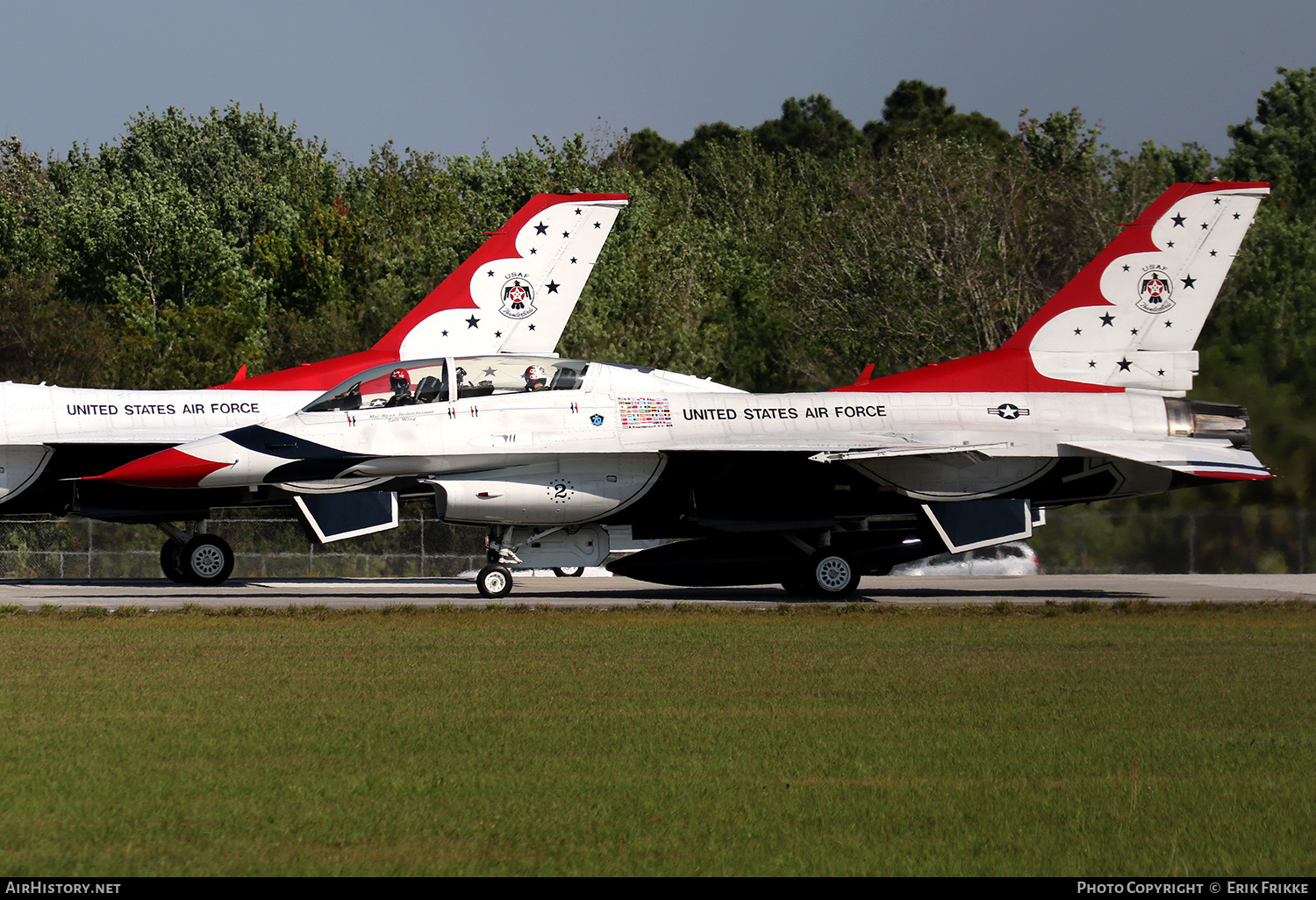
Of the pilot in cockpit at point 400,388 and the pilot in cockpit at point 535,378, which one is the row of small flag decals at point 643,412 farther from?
the pilot in cockpit at point 400,388

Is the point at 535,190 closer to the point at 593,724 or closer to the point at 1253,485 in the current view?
the point at 1253,485

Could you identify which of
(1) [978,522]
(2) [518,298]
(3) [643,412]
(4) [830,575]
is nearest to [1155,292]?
(1) [978,522]

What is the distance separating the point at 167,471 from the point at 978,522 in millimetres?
10677

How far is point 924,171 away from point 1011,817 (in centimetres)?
3511

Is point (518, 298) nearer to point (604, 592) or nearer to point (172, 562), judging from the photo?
point (604, 592)

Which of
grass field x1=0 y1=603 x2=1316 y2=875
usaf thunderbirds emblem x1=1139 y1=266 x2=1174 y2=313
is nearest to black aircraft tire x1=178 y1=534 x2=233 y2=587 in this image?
grass field x1=0 y1=603 x2=1316 y2=875

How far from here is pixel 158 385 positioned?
3750cm

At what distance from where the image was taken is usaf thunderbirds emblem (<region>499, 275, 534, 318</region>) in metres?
23.6

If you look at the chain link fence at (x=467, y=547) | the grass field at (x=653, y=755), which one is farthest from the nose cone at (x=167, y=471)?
the chain link fence at (x=467, y=547)

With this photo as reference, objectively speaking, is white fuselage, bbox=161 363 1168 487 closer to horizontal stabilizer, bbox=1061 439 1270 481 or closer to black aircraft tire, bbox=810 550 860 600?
horizontal stabilizer, bbox=1061 439 1270 481

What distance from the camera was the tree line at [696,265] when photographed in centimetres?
3581

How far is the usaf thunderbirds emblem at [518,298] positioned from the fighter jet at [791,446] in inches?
198

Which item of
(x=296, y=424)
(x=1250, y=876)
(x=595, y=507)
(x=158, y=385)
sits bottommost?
(x=1250, y=876)
